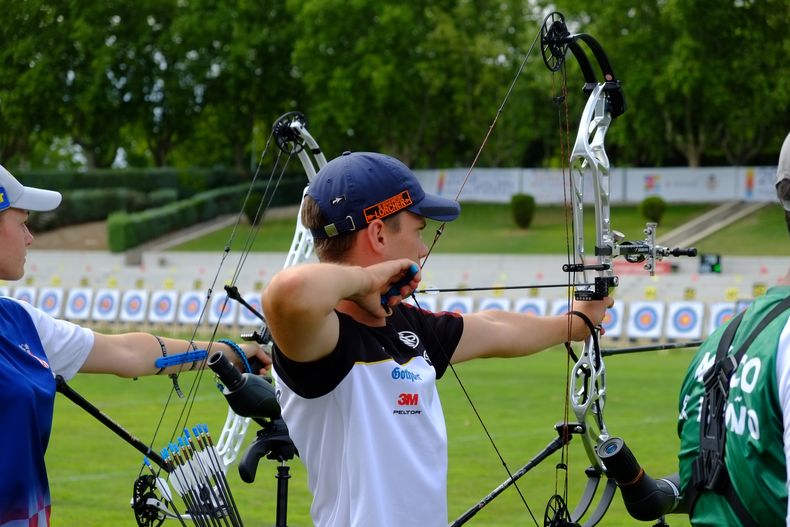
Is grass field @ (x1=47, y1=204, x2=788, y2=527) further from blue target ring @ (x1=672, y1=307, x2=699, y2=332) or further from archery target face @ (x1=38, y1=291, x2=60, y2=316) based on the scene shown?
archery target face @ (x1=38, y1=291, x2=60, y2=316)

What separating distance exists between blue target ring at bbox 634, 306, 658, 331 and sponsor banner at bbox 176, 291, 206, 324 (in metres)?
7.21

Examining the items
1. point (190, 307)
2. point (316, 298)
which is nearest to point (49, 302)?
point (190, 307)

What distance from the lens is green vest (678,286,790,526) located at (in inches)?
80.3

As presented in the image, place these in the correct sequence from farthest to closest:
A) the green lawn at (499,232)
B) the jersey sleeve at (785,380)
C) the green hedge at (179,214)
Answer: the green hedge at (179,214)
the green lawn at (499,232)
the jersey sleeve at (785,380)

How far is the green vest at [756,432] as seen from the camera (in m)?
2.04

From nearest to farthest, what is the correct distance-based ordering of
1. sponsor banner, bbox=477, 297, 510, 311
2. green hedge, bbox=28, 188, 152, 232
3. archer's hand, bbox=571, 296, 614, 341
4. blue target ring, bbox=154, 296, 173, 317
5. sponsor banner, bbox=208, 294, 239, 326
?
archer's hand, bbox=571, 296, 614, 341, sponsor banner, bbox=477, 297, 510, 311, sponsor banner, bbox=208, 294, 239, 326, blue target ring, bbox=154, 296, 173, 317, green hedge, bbox=28, 188, 152, 232

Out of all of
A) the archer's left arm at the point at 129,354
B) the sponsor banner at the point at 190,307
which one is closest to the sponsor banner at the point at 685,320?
the sponsor banner at the point at 190,307

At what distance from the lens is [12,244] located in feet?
9.17

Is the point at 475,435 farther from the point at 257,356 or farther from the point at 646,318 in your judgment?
the point at 646,318

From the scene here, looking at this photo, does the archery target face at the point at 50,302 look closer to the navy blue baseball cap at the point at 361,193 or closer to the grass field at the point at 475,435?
the grass field at the point at 475,435

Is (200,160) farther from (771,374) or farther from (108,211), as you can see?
(771,374)

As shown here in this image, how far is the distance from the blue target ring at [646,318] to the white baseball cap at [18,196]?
1491 cm

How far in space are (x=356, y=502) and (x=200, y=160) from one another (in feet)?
149

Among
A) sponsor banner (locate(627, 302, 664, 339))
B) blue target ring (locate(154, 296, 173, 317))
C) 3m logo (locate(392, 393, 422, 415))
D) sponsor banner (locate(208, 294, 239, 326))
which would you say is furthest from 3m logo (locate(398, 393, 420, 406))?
blue target ring (locate(154, 296, 173, 317))
